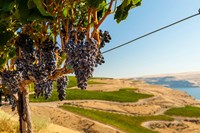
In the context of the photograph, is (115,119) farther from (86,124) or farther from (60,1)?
(60,1)

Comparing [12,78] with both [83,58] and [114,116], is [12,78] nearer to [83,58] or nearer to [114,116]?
[83,58]

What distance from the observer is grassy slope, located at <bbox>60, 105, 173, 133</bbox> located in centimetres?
4422

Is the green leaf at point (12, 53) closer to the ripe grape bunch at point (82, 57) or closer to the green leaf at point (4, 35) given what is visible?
the green leaf at point (4, 35)

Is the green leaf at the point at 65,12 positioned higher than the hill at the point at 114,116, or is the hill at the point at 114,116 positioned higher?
the green leaf at the point at 65,12

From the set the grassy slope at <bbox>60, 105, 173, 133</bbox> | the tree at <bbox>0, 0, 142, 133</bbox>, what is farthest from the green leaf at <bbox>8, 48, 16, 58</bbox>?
the grassy slope at <bbox>60, 105, 173, 133</bbox>

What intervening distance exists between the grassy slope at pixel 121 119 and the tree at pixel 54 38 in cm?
2927

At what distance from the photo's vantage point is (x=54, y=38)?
471 inches

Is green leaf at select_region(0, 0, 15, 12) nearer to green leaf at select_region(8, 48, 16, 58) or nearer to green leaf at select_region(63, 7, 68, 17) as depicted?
green leaf at select_region(63, 7, 68, 17)

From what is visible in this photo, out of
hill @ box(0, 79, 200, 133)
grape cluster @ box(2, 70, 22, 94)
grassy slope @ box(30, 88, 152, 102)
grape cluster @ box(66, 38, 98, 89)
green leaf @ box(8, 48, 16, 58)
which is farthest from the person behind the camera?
grassy slope @ box(30, 88, 152, 102)

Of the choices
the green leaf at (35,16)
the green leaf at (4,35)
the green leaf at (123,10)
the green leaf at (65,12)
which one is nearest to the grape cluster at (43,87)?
the green leaf at (4,35)

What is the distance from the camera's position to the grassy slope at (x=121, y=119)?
44219 millimetres

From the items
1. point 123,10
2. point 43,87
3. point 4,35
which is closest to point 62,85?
point 43,87

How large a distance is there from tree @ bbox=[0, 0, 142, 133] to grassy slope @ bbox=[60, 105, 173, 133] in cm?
2927

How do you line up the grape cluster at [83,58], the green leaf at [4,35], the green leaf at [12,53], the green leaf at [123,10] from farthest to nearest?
1. the green leaf at [12,53]
2. the green leaf at [4,35]
3. the green leaf at [123,10]
4. the grape cluster at [83,58]
